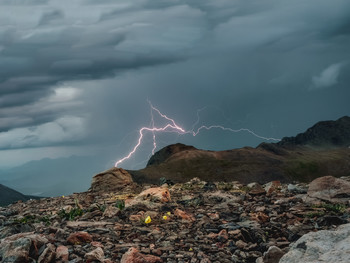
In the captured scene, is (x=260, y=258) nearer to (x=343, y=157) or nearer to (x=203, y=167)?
(x=203, y=167)

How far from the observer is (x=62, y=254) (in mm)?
8758

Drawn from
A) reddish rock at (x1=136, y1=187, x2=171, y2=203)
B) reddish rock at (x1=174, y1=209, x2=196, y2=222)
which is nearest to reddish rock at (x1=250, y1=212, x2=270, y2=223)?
reddish rock at (x1=174, y1=209, x2=196, y2=222)

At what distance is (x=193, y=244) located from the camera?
991 centimetres

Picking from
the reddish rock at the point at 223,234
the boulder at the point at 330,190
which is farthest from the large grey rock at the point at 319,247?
the boulder at the point at 330,190

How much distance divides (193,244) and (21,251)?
14.7 feet

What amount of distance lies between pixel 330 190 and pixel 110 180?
65.3 ft

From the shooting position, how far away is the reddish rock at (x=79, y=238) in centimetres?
983

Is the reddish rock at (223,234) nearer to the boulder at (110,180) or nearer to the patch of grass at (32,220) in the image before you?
the patch of grass at (32,220)

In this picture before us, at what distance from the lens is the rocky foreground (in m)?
7.91

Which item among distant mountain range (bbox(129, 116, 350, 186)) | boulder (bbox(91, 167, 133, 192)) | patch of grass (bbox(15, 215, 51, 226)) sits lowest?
distant mountain range (bbox(129, 116, 350, 186))

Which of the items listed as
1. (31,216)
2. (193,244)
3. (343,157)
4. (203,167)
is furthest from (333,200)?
(343,157)

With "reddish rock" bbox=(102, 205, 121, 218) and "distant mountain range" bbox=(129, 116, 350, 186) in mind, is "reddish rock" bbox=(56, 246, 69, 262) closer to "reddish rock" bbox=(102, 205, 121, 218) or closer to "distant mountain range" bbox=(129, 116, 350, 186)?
"reddish rock" bbox=(102, 205, 121, 218)

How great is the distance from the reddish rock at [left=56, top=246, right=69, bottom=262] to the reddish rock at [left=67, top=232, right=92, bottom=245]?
75 cm

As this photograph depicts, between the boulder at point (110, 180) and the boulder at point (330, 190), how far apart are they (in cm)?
1722
